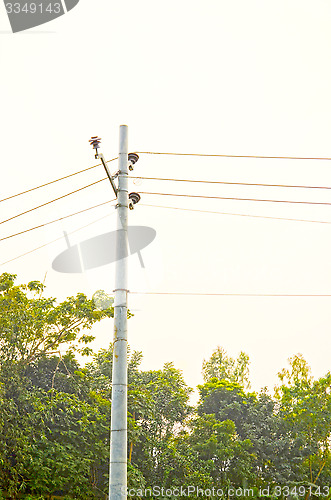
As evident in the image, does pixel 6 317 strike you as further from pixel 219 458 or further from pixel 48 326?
pixel 219 458

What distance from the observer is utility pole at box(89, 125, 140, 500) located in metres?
5.73

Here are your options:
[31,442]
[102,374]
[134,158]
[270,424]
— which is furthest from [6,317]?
[270,424]

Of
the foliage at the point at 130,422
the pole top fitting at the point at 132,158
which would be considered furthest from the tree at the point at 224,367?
the pole top fitting at the point at 132,158

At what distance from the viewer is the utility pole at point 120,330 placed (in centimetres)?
573

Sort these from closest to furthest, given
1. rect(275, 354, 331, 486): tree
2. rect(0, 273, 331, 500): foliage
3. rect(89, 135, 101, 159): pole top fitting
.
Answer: rect(89, 135, 101, 159): pole top fitting < rect(0, 273, 331, 500): foliage < rect(275, 354, 331, 486): tree

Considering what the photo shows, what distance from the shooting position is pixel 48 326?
17578 mm

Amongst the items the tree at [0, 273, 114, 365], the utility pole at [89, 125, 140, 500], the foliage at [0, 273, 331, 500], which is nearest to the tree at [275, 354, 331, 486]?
the foliage at [0, 273, 331, 500]

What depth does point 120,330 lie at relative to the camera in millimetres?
6371

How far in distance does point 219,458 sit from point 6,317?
39.5 feet

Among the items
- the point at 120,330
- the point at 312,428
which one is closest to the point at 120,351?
the point at 120,330

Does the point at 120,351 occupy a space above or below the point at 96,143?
below

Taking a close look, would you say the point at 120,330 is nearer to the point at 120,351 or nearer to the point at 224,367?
the point at 120,351

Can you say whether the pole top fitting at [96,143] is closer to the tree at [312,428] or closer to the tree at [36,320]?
the tree at [36,320]

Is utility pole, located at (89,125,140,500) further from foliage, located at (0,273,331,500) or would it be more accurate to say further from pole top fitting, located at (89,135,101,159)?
foliage, located at (0,273,331,500)
